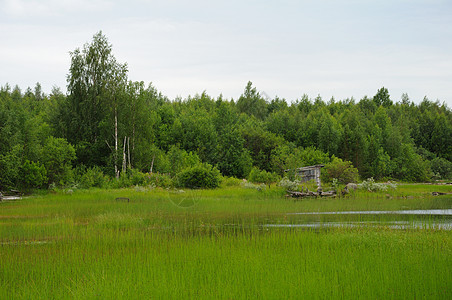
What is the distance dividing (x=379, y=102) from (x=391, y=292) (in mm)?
138613

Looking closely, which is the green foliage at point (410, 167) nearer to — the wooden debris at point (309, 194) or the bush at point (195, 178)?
the wooden debris at point (309, 194)

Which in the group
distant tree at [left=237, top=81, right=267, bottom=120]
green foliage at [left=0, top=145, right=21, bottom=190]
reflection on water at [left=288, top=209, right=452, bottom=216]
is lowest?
reflection on water at [left=288, top=209, right=452, bottom=216]

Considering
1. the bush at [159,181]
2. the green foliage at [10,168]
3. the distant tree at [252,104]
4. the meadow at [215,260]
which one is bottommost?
the meadow at [215,260]

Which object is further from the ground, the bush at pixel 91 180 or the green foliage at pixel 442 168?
the green foliage at pixel 442 168

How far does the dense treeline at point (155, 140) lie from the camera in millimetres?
40656

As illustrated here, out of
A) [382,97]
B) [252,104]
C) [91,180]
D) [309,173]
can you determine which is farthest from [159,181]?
[382,97]

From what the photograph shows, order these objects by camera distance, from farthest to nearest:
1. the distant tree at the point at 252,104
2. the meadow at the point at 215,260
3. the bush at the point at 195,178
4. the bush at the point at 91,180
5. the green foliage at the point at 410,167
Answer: the distant tree at the point at 252,104
the green foliage at the point at 410,167
the bush at the point at 195,178
the bush at the point at 91,180
the meadow at the point at 215,260

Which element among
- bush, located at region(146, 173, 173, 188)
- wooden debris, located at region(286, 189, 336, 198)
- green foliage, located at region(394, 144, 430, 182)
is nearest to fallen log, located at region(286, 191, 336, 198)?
wooden debris, located at region(286, 189, 336, 198)

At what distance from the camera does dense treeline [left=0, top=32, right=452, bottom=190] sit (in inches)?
1601

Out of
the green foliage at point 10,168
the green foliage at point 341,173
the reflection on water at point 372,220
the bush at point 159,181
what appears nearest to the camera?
the reflection on water at point 372,220

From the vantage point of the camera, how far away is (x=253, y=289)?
31.8 feet

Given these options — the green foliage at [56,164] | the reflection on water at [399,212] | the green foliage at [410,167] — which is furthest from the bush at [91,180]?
the green foliage at [410,167]

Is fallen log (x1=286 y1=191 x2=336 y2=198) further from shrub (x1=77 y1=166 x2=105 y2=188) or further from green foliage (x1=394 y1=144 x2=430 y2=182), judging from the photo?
green foliage (x1=394 y1=144 x2=430 y2=182)

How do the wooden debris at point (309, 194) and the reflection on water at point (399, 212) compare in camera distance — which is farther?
the wooden debris at point (309, 194)
